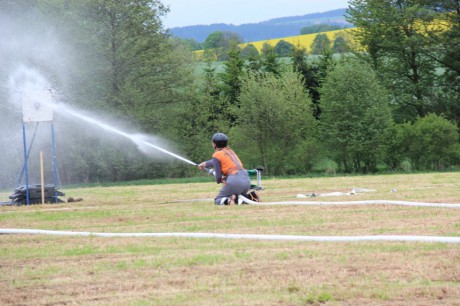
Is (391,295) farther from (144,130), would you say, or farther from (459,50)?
(459,50)

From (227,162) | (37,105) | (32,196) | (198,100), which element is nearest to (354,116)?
(198,100)

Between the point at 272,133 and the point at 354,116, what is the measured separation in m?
6.11

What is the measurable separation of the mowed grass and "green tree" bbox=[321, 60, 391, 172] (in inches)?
1622

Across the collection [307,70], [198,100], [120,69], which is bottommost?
[198,100]

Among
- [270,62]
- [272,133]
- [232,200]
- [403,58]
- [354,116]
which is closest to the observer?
[232,200]

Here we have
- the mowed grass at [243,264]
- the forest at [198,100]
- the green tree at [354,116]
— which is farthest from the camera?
the green tree at [354,116]

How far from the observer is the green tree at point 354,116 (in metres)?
55.6

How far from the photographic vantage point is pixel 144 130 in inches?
2239

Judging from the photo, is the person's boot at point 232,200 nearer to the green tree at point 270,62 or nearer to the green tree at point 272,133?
the green tree at point 272,133

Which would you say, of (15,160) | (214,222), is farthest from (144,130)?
(214,222)

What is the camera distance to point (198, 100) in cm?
6356

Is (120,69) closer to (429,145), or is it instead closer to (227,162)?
(429,145)

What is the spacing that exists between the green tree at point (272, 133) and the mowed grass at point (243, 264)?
141ft

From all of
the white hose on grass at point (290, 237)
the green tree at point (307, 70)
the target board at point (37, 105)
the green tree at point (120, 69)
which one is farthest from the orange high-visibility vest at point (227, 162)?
the green tree at point (307, 70)
